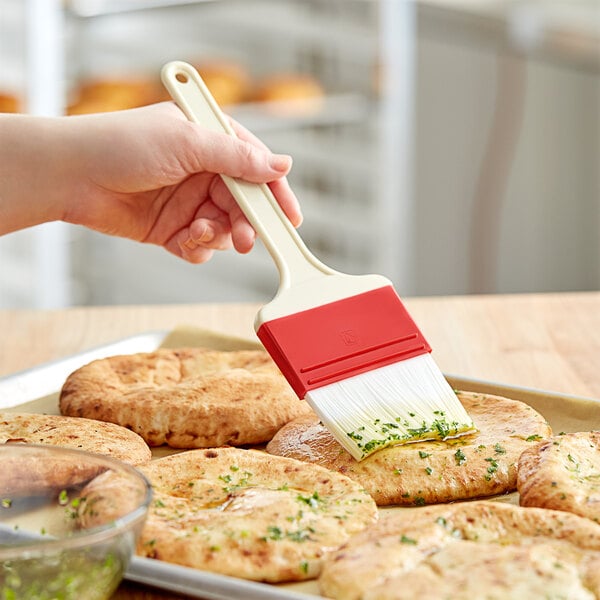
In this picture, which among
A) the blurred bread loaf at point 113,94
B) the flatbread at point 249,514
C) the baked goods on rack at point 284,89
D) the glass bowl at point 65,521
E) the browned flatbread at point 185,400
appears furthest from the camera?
the baked goods on rack at point 284,89

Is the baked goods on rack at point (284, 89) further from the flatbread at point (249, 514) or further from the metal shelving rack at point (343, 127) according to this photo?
the flatbread at point (249, 514)

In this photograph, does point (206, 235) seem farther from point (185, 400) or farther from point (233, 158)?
point (185, 400)

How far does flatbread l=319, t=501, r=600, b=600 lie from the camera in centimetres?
82

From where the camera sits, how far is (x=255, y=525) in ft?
3.16

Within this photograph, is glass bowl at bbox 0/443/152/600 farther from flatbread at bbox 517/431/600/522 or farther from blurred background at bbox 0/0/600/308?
blurred background at bbox 0/0/600/308

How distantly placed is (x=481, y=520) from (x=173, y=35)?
10.6ft

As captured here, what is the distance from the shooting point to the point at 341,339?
127 cm

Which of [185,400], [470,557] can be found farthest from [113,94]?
[470,557]

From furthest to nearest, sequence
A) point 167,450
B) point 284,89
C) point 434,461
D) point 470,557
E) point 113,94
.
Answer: point 284,89 < point 113,94 < point 167,450 < point 434,461 < point 470,557

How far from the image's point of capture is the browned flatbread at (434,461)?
1.15 metres

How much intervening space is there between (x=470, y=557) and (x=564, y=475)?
24cm

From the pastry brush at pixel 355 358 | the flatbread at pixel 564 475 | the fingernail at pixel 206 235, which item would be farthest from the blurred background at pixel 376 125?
the flatbread at pixel 564 475

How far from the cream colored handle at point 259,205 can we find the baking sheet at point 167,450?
12.0 inches

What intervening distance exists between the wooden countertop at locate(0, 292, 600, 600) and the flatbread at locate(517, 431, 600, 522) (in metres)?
0.49
